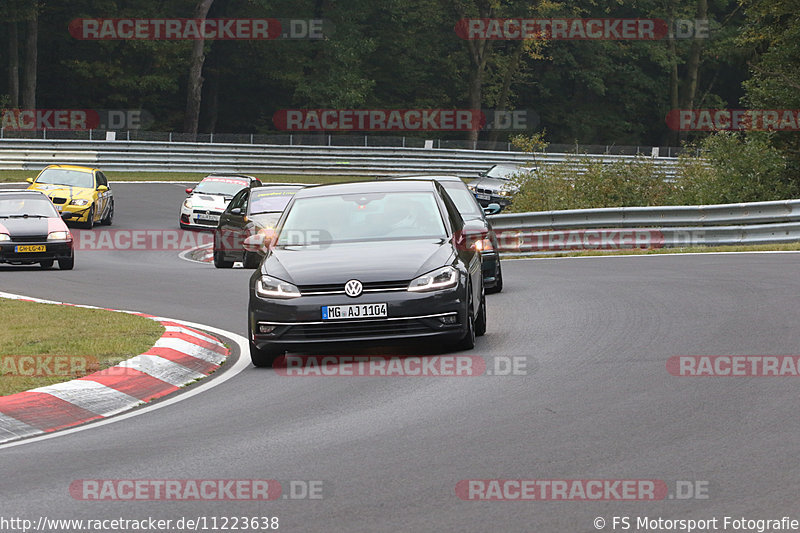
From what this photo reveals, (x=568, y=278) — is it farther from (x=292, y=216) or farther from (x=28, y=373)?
(x=28, y=373)

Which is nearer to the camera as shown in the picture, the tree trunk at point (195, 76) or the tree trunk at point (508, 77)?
the tree trunk at point (195, 76)

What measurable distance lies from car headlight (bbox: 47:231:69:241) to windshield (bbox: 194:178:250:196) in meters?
12.1

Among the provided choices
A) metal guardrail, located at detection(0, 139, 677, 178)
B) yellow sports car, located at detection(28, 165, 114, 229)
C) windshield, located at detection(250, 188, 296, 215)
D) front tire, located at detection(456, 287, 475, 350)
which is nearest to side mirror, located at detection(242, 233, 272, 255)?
front tire, located at detection(456, 287, 475, 350)

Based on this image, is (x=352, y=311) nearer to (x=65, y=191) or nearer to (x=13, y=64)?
(x=65, y=191)

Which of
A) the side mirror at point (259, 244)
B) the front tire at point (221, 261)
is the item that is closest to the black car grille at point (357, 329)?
the side mirror at point (259, 244)

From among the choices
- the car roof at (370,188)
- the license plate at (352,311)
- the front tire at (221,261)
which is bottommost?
the front tire at (221,261)

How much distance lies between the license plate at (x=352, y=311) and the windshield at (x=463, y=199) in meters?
7.25

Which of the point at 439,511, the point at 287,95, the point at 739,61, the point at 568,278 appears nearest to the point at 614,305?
the point at 568,278

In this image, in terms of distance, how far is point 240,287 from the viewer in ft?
61.1

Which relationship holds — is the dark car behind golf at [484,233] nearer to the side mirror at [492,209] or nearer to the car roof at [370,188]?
the side mirror at [492,209]

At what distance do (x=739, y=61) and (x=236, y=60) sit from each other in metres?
38.6

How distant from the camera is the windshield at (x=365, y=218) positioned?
38.0 feet

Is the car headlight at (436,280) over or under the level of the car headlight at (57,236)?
over

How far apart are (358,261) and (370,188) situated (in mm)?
1713
